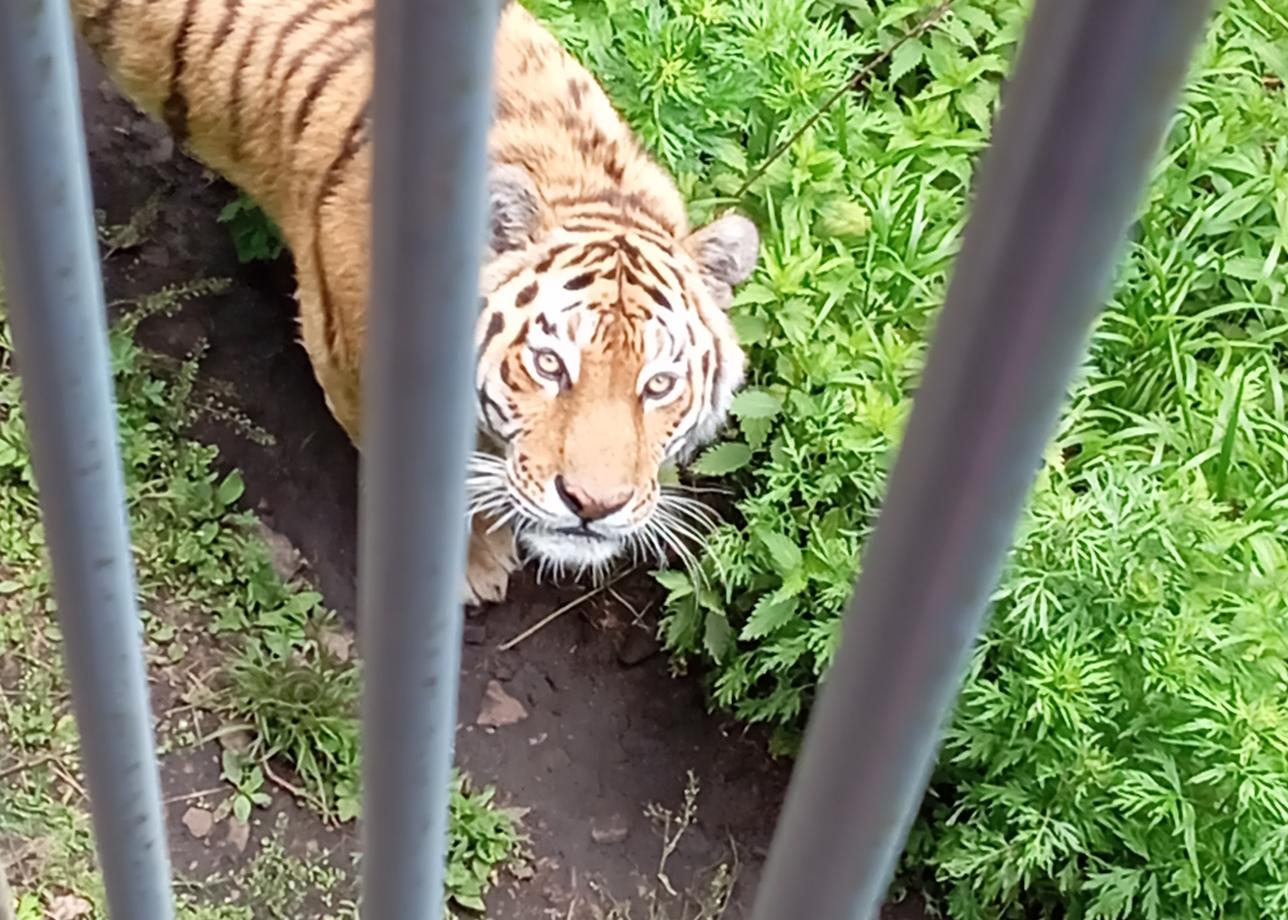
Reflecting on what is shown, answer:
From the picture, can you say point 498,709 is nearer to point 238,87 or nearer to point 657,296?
point 657,296

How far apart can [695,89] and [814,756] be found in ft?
6.82

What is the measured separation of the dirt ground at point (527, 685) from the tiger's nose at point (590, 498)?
0.41 metres

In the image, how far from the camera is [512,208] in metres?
2.20

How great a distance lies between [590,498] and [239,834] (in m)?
0.63

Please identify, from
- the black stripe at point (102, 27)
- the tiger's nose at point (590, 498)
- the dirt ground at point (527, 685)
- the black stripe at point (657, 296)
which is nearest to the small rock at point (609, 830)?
the dirt ground at point (527, 685)

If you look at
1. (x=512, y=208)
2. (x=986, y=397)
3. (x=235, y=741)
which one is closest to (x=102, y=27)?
(x=512, y=208)

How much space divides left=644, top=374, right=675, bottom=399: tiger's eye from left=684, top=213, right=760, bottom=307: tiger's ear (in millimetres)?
215

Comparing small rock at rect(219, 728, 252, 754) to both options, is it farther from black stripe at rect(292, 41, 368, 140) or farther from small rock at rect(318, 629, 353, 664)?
black stripe at rect(292, 41, 368, 140)

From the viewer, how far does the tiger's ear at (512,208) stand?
7.11 ft

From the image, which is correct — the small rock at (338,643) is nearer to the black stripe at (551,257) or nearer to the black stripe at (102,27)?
the black stripe at (551,257)

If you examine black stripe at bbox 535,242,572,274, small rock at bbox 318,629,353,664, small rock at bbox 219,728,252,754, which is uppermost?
black stripe at bbox 535,242,572,274

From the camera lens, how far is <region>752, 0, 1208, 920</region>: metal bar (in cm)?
35

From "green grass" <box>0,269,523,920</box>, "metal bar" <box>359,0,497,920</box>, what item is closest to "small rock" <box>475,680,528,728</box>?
"green grass" <box>0,269,523,920</box>

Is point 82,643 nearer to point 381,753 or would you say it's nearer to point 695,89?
point 381,753
